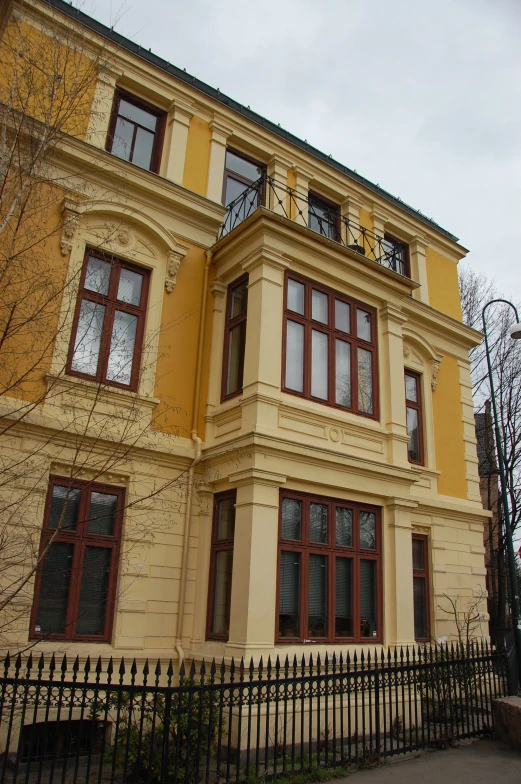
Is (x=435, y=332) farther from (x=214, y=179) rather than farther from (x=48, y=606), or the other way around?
(x=48, y=606)

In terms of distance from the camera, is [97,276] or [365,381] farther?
[365,381]

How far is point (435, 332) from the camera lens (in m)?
17.0

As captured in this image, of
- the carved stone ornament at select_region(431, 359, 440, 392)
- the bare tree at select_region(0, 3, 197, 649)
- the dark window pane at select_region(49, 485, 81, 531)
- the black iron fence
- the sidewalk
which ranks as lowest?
the sidewalk

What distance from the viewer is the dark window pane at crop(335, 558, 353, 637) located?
11.0m

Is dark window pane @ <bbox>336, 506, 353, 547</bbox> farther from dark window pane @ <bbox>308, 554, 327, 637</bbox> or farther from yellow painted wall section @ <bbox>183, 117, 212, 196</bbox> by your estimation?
yellow painted wall section @ <bbox>183, 117, 212, 196</bbox>

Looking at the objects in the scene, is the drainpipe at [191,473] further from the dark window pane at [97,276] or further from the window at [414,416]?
the window at [414,416]

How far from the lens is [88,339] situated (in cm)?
1101

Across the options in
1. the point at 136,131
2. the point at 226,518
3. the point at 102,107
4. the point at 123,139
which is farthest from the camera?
the point at 136,131

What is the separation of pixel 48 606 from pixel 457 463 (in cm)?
1078

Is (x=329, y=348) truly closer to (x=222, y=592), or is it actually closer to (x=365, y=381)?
(x=365, y=381)

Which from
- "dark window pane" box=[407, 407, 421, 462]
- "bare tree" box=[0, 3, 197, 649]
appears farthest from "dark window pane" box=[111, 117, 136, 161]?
"dark window pane" box=[407, 407, 421, 462]

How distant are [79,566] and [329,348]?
19.8 ft

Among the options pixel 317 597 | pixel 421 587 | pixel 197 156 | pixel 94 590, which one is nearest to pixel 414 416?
pixel 421 587

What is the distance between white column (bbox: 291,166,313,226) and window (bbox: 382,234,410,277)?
281cm
